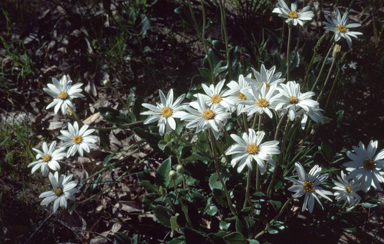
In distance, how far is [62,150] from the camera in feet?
7.40

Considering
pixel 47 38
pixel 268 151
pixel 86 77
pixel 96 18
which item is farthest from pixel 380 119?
pixel 47 38

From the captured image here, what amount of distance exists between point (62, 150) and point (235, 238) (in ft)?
4.62

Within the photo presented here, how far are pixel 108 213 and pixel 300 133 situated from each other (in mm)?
1792

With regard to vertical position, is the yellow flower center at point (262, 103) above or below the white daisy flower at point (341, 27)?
below

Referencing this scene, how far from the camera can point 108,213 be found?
2676 millimetres

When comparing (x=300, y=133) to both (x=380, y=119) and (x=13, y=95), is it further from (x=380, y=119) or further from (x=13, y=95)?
Answer: (x=13, y=95)

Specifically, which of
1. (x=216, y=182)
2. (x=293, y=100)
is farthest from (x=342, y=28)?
(x=216, y=182)

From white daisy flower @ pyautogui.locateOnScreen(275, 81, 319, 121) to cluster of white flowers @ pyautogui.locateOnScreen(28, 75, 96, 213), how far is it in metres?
1.35

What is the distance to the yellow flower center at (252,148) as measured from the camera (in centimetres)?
163

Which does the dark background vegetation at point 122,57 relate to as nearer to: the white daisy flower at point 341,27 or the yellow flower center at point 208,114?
the white daisy flower at point 341,27

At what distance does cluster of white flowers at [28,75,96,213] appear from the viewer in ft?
6.87

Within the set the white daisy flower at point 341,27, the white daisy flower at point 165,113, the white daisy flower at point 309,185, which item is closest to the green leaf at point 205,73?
the white daisy flower at point 165,113

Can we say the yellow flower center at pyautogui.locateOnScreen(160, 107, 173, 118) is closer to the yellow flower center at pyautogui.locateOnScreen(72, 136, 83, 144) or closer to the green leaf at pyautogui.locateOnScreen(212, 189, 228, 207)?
the green leaf at pyautogui.locateOnScreen(212, 189, 228, 207)

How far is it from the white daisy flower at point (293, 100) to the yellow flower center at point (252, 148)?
240mm
